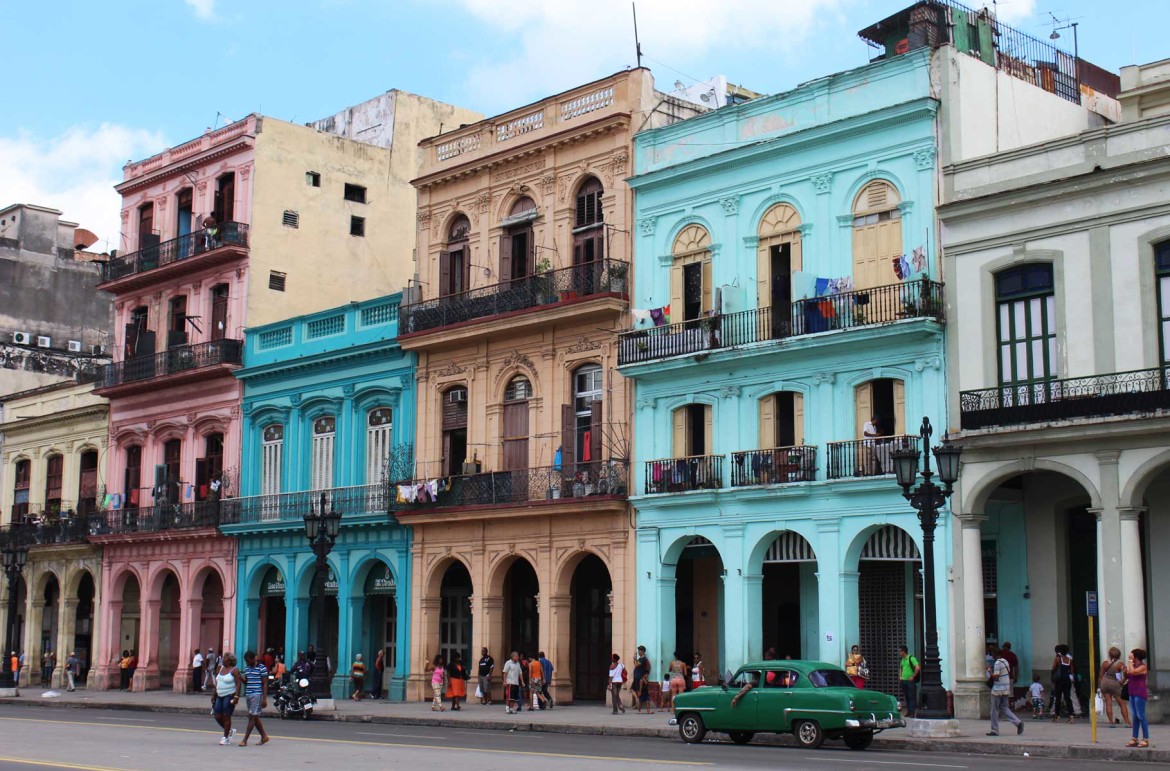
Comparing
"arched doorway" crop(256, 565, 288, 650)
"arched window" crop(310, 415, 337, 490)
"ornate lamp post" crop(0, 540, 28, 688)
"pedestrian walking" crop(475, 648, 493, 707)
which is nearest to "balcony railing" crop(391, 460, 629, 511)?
"arched window" crop(310, 415, 337, 490)

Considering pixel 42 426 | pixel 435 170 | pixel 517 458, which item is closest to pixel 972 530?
pixel 517 458

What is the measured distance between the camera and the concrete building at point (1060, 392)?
83.6 feet

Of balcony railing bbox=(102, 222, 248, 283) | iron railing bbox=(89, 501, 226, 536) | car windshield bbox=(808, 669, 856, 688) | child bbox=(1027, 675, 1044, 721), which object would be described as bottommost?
child bbox=(1027, 675, 1044, 721)

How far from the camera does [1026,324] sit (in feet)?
89.4

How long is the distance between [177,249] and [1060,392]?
2893cm

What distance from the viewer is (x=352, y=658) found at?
39.4 metres

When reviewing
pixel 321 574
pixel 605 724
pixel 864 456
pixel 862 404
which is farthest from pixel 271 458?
pixel 864 456

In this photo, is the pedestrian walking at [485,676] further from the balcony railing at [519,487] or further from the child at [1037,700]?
the child at [1037,700]

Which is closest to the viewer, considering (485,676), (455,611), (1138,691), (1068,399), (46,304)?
(1138,691)

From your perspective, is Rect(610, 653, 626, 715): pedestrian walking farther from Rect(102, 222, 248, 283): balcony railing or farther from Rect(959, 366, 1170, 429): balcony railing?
Rect(102, 222, 248, 283): balcony railing

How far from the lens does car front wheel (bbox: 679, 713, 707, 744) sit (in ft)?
77.9

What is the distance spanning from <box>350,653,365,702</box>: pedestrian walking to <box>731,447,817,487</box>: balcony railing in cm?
1153

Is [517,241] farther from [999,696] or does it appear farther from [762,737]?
[999,696]

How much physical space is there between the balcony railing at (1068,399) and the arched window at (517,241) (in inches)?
504
